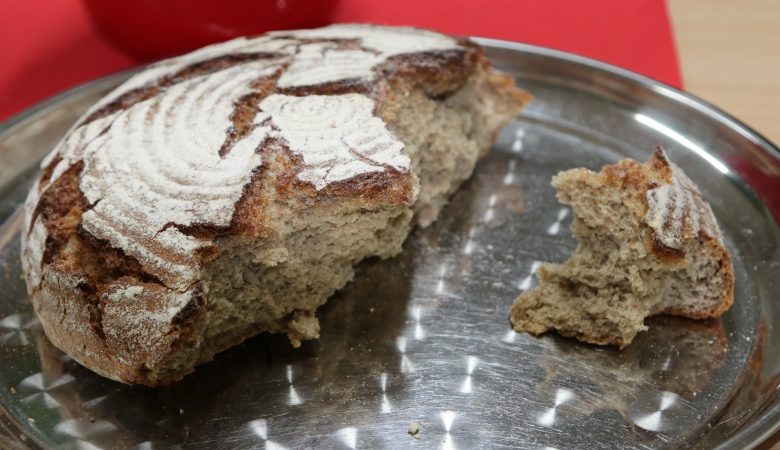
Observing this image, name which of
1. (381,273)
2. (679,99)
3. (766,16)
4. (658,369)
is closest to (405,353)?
(381,273)

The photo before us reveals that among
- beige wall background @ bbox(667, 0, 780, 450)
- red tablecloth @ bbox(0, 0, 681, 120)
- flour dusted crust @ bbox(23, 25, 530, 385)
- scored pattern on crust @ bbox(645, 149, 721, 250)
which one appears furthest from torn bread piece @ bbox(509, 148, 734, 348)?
red tablecloth @ bbox(0, 0, 681, 120)

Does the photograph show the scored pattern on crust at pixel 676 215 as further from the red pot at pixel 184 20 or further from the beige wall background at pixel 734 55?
the red pot at pixel 184 20

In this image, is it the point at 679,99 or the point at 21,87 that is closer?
the point at 679,99

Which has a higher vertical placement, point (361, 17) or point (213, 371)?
point (361, 17)

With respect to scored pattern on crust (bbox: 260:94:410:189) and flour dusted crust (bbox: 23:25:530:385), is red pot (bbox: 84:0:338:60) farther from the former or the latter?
scored pattern on crust (bbox: 260:94:410:189)

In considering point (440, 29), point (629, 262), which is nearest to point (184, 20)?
point (440, 29)

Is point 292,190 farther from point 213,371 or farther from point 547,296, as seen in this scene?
point 547,296

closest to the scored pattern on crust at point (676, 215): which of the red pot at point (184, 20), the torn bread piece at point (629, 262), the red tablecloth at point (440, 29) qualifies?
the torn bread piece at point (629, 262)

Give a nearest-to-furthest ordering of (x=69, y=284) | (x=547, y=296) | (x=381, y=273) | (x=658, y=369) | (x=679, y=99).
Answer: (x=69, y=284)
(x=658, y=369)
(x=547, y=296)
(x=381, y=273)
(x=679, y=99)

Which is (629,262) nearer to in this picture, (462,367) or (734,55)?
(462,367)
